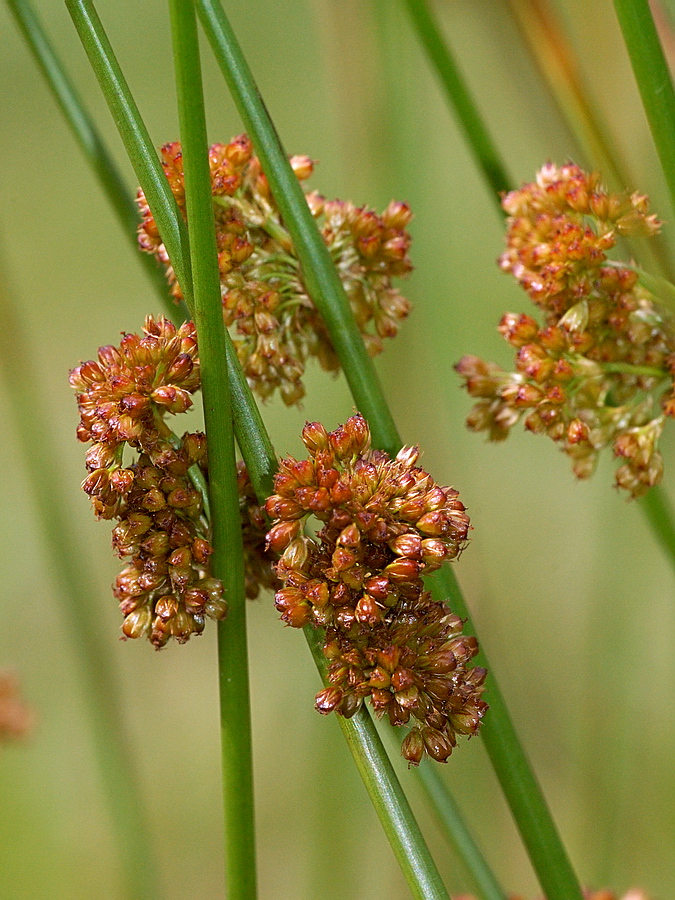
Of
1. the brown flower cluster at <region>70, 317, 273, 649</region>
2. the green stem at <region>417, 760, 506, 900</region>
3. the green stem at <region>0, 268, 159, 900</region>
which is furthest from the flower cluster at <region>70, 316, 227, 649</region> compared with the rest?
the green stem at <region>0, 268, 159, 900</region>

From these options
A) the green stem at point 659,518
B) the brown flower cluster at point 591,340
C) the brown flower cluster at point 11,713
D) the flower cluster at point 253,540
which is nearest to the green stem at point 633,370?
the brown flower cluster at point 591,340

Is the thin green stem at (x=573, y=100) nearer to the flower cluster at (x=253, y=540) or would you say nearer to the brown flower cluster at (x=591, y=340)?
the brown flower cluster at (x=591, y=340)

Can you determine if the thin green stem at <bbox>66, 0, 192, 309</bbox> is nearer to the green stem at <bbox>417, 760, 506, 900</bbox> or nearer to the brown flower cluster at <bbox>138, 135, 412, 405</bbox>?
the brown flower cluster at <bbox>138, 135, 412, 405</bbox>

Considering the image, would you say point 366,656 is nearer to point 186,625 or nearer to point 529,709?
point 186,625

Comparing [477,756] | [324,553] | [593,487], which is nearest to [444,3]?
[324,553]

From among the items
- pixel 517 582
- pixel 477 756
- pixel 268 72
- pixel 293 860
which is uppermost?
pixel 268 72

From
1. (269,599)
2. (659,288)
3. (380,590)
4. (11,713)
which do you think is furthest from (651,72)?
(269,599)
